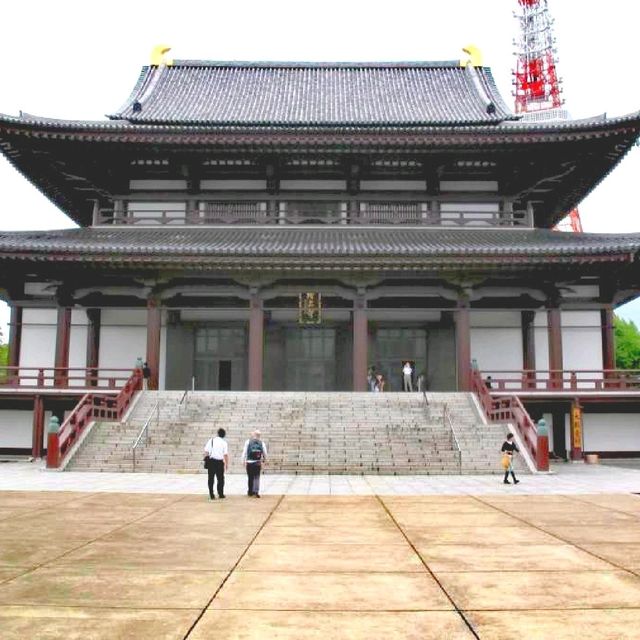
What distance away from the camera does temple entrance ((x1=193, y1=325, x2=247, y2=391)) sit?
27862mm

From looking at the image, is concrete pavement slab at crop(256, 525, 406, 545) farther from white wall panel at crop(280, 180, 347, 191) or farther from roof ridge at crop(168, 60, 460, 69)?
roof ridge at crop(168, 60, 460, 69)

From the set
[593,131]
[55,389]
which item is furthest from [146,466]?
[593,131]

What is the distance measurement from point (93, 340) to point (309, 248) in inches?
384

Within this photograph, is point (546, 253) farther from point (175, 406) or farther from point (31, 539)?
point (31, 539)

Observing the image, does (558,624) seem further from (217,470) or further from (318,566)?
(217,470)

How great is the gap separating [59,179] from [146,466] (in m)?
15.1

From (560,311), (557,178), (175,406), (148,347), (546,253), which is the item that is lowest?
(175,406)

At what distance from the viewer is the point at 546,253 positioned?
898 inches

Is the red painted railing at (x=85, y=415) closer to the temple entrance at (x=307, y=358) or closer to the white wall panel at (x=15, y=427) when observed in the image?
the white wall panel at (x=15, y=427)

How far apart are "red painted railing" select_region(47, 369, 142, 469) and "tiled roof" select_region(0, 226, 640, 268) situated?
172 inches

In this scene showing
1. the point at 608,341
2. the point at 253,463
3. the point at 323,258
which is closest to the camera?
the point at 253,463

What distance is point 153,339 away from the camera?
2425cm

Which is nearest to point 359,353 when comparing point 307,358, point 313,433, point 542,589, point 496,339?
point 313,433

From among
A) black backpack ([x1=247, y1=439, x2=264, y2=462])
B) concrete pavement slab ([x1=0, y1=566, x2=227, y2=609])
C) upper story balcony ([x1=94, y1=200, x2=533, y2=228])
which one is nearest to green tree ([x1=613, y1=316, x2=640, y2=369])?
upper story balcony ([x1=94, y1=200, x2=533, y2=228])
